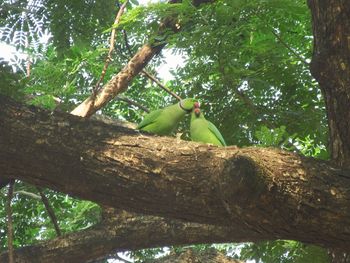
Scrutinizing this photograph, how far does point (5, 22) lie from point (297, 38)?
Result: 7.02 ft

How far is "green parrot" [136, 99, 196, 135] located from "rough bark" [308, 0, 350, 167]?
1341 mm

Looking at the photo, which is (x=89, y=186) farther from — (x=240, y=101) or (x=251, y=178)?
(x=240, y=101)

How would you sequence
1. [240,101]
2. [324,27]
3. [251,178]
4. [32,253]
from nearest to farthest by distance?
[251,178] < [324,27] < [32,253] < [240,101]

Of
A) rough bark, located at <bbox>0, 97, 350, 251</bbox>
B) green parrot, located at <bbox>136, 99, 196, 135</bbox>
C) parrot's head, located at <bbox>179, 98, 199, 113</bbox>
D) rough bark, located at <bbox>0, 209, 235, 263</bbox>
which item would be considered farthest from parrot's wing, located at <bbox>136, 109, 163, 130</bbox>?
rough bark, located at <bbox>0, 97, 350, 251</bbox>

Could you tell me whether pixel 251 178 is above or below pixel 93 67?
below

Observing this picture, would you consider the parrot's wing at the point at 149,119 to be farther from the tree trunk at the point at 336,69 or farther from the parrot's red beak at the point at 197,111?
the tree trunk at the point at 336,69

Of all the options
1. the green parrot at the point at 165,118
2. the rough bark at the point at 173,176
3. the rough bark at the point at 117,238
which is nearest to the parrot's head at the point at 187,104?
the green parrot at the point at 165,118

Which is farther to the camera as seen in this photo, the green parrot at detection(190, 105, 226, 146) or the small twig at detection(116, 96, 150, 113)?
the small twig at detection(116, 96, 150, 113)

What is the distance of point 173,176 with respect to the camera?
2.34 m

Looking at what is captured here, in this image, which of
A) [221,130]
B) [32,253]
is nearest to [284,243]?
[221,130]

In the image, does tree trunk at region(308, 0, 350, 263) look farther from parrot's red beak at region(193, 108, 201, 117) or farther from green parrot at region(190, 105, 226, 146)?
parrot's red beak at region(193, 108, 201, 117)

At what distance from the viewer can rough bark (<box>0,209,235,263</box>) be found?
3740mm

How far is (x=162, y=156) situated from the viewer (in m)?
2.41

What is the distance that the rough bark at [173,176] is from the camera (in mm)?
2178
